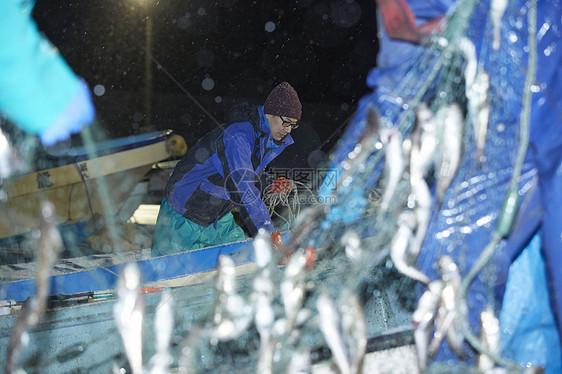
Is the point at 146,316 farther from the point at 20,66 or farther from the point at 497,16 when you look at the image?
the point at 497,16

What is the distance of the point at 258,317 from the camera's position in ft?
3.49

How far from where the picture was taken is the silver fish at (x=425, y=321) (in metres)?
1.12

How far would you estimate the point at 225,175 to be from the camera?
2348mm

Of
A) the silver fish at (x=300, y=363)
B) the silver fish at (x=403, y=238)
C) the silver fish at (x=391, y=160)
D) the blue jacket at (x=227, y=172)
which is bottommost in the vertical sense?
the silver fish at (x=300, y=363)

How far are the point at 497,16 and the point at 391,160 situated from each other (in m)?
0.43

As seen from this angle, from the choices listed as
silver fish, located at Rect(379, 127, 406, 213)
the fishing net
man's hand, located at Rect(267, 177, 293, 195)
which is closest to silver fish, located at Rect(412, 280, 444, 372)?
the fishing net

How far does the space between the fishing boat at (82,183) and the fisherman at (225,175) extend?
7.89ft

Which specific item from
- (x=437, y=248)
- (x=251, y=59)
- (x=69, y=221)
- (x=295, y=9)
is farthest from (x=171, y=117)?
(x=437, y=248)

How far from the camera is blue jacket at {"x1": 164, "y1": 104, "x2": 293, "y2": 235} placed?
7.45 feet

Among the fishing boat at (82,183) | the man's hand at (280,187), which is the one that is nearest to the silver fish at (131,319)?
the man's hand at (280,187)

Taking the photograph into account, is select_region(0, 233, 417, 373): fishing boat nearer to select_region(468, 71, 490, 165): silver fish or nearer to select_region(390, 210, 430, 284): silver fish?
select_region(390, 210, 430, 284): silver fish

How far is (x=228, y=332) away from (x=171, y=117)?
770 cm

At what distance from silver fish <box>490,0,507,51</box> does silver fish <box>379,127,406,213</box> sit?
1.05 ft

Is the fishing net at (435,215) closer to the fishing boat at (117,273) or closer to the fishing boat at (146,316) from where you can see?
the fishing boat at (146,316)
